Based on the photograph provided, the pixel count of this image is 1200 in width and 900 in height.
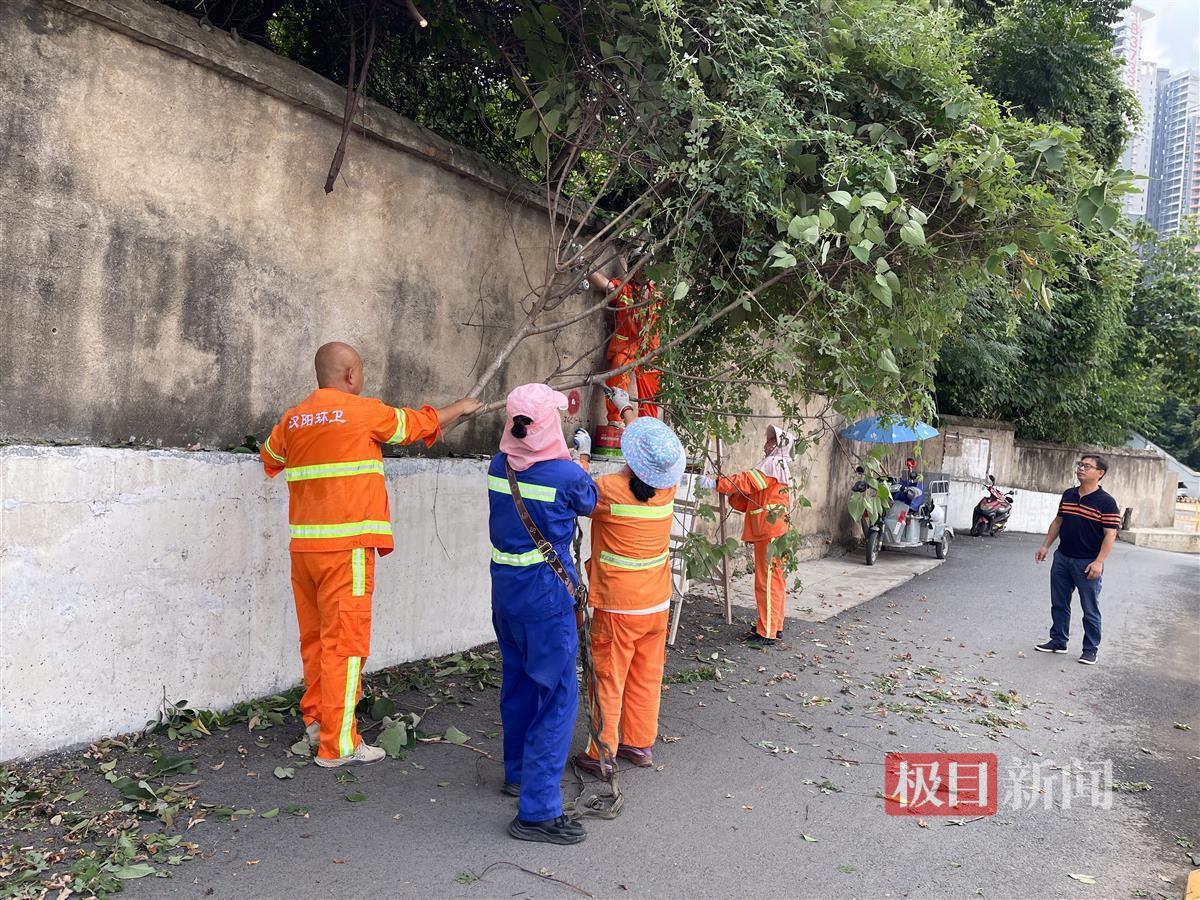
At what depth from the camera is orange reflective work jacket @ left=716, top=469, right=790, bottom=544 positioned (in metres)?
7.49

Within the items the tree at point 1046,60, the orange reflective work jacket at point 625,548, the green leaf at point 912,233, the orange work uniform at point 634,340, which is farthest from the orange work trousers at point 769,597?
the tree at point 1046,60

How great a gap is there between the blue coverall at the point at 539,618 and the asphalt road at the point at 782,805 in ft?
1.10

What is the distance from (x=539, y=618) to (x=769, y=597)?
4.09m

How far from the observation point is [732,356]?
6.11 metres

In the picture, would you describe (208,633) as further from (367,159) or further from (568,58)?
(568,58)

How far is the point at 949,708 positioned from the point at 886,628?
2.50 meters

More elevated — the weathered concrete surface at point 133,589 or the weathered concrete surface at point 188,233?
the weathered concrete surface at point 188,233

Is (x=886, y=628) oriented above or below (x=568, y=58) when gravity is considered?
below

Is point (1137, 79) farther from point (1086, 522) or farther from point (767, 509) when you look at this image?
point (767, 509)

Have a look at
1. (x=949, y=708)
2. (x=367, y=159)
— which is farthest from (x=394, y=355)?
(x=949, y=708)

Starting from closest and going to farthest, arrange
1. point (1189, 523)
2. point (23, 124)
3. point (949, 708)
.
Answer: point (23, 124)
point (949, 708)
point (1189, 523)

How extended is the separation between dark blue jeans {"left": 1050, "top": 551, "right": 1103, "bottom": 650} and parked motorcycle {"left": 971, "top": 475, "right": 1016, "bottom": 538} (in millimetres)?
8821

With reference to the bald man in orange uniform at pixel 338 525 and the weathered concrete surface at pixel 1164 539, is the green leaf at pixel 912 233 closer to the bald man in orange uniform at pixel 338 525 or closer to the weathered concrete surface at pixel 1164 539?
the bald man in orange uniform at pixel 338 525

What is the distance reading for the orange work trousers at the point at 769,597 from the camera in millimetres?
7828
